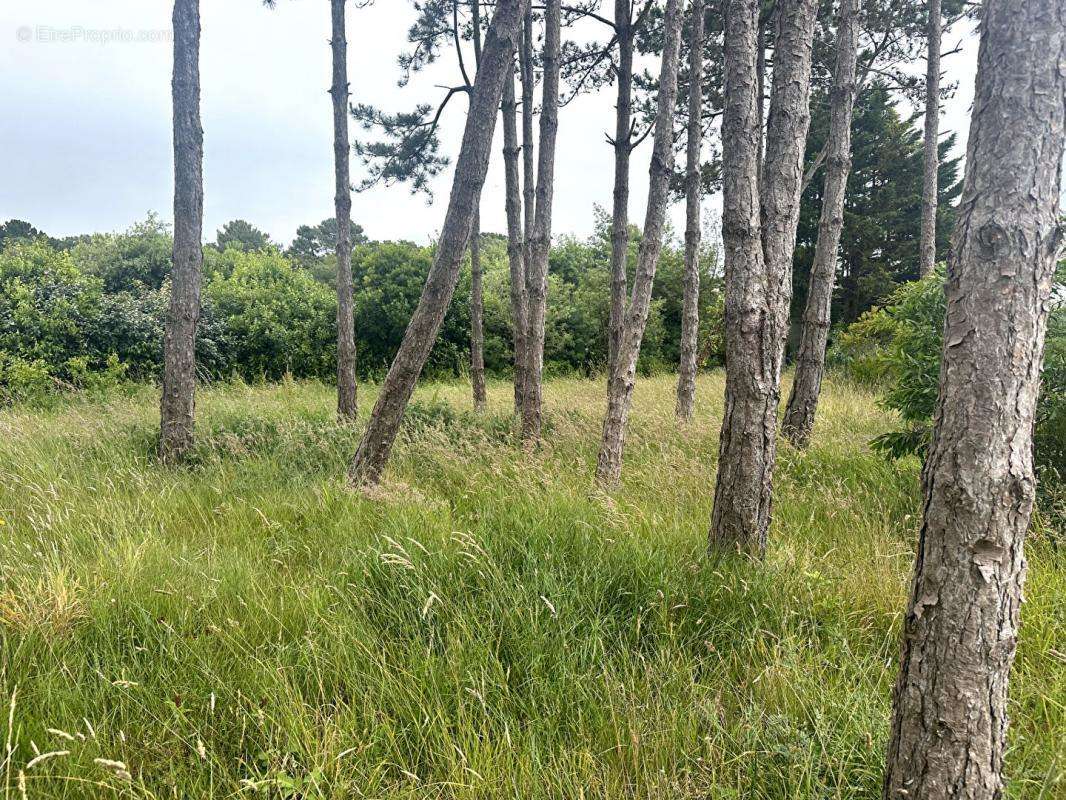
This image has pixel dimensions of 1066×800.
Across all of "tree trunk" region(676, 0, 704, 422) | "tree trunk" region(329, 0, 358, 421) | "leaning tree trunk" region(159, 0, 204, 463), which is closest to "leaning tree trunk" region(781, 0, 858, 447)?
"tree trunk" region(676, 0, 704, 422)

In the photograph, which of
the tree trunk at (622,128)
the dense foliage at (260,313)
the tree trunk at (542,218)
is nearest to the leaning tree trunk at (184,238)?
the tree trunk at (542,218)

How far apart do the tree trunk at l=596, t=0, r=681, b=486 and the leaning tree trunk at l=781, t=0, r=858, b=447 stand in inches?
106

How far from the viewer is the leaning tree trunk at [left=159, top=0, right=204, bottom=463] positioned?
5395 mm

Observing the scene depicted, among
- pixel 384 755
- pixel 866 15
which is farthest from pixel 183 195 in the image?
pixel 866 15

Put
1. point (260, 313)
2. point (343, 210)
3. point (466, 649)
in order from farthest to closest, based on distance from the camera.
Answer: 1. point (260, 313)
2. point (343, 210)
3. point (466, 649)

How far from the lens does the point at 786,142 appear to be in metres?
2.99

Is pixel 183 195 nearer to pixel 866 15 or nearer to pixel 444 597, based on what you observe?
pixel 444 597

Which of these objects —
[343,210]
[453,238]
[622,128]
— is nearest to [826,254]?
[622,128]

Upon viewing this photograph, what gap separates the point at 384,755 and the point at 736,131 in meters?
3.24

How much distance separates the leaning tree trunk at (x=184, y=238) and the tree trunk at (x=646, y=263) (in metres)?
4.57

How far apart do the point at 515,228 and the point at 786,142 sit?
242 inches

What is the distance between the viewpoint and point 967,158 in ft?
4.22

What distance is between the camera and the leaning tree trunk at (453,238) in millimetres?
4145

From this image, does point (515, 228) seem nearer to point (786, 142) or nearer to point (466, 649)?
point (786, 142)
